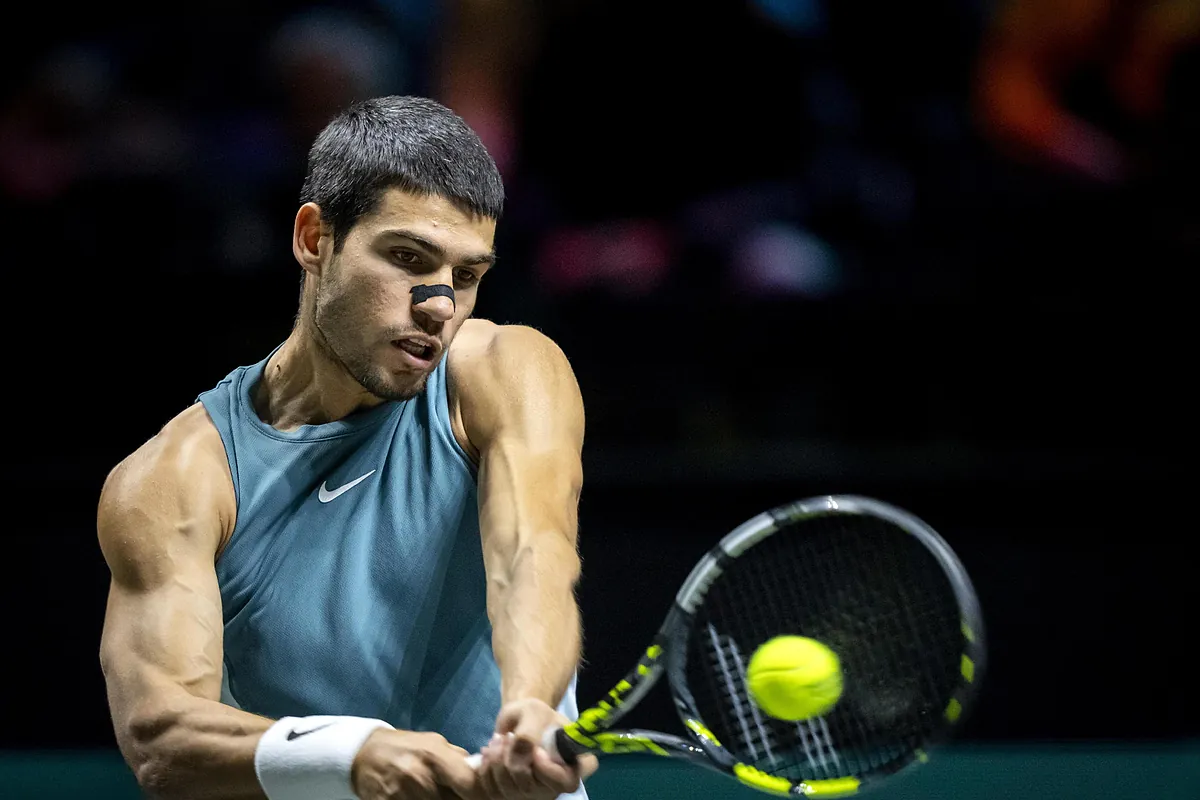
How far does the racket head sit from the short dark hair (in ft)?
2.29

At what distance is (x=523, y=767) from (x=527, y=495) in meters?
0.50

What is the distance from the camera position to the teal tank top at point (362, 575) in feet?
8.38

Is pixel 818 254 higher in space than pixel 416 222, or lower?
higher

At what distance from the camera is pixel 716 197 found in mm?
5348

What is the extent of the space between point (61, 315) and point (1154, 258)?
341 cm

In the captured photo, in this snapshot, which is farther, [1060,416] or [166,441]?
[1060,416]

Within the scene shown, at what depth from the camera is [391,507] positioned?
8.47ft

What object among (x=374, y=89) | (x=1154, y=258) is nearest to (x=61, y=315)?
(x=374, y=89)

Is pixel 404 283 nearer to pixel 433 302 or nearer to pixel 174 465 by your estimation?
pixel 433 302

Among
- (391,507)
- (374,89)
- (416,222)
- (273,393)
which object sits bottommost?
(391,507)

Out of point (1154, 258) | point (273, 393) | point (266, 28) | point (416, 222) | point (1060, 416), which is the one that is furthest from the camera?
point (266, 28)

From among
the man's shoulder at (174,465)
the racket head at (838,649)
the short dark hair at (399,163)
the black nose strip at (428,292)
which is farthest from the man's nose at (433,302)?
the racket head at (838,649)

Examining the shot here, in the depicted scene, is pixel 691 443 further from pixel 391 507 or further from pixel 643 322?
pixel 391 507

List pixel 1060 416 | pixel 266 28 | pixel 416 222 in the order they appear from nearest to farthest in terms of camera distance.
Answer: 1. pixel 416 222
2. pixel 1060 416
3. pixel 266 28
